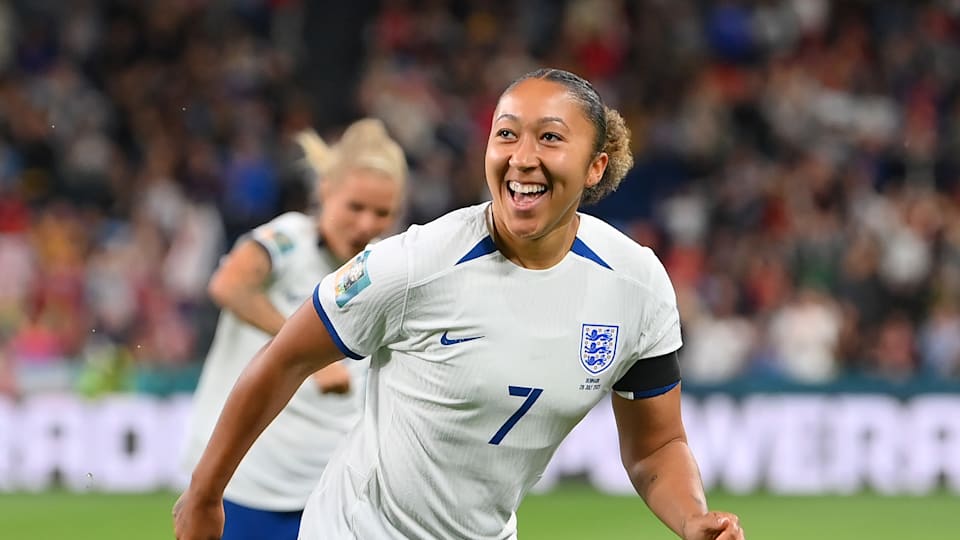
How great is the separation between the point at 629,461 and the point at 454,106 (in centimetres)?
1248

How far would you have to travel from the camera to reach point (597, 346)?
3.79m

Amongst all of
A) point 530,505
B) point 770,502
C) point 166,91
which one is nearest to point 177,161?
point 166,91

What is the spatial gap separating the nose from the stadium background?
287 inches

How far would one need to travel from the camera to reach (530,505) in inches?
471

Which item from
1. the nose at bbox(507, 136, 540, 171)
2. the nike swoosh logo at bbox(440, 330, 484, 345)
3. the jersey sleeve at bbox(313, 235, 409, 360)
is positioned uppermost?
the nose at bbox(507, 136, 540, 171)

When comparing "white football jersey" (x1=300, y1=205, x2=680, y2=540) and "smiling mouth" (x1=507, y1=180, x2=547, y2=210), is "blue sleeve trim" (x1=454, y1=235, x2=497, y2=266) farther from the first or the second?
"smiling mouth" (x1=507, y1=180, x2=547, y2=210)

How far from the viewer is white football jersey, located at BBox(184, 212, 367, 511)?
18.4ft

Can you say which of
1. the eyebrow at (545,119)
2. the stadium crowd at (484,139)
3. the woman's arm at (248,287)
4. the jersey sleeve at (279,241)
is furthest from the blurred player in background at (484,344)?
the stadium crowd at (484,139)

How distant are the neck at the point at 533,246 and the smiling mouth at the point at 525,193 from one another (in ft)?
0.38

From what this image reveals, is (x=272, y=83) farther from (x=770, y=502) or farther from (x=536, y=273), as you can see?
(x=536, y=273)

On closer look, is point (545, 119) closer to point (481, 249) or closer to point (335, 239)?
point (481, 249)

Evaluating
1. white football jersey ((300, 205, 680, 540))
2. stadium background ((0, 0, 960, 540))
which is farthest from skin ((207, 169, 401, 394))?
stadium background ((0, 0, 960, 540))

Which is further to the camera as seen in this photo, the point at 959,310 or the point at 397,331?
the point at 959,310

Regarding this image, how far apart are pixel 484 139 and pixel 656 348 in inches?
480
